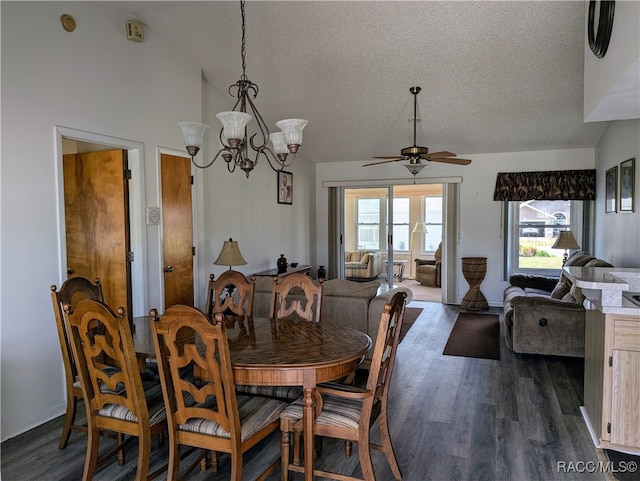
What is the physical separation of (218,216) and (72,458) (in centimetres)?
309

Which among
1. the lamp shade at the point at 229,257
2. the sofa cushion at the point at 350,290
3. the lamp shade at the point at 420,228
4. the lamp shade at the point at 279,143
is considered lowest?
the sofa cushion at the point at 350,290

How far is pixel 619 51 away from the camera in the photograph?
2.29 meters

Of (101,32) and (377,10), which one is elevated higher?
(377,10)

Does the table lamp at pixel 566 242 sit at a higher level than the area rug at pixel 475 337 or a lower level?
higher

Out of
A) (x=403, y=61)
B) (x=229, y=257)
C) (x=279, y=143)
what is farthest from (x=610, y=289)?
(x=229, y=257)

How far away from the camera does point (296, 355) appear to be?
2.13 metres

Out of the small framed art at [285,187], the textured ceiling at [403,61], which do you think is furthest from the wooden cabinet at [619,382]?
the small framed art at [285,187]

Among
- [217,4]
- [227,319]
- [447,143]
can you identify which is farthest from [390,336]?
[447,143]

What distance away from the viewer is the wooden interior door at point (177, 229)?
4250 mm

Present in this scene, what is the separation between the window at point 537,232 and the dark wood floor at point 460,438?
10.1 ft

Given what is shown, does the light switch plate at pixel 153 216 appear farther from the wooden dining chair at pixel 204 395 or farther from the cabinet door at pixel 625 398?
the cabinet door at pixel 625 398

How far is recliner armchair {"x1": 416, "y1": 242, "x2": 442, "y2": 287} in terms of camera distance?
8844 millimetres

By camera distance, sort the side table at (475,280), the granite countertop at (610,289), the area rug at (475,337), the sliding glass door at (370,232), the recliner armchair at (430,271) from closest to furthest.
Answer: the granite countertop at (610,289) → the area rug at (475,337) → the side table at (475,280) → the sliding glass door at (370,232) → the recliner armchair at (430,271)

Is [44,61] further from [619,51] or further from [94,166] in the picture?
[619,51]
